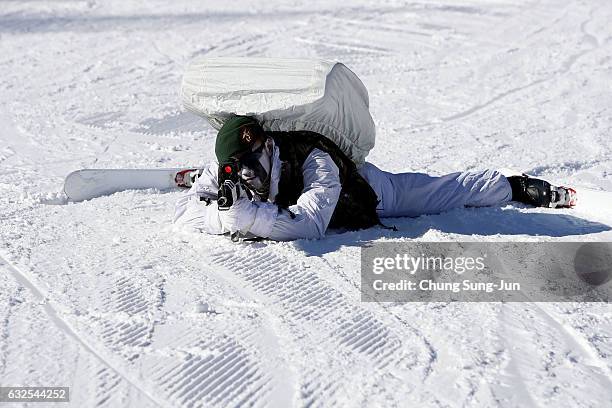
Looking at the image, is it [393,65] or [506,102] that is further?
[393,65]

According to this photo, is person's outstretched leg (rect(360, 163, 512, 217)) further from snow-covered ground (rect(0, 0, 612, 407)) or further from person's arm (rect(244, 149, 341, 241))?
person's arm (rect(244, 149, 341, 241))

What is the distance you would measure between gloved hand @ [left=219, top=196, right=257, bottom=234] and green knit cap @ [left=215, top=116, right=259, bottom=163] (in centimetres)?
22

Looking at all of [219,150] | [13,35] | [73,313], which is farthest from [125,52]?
[73,313]

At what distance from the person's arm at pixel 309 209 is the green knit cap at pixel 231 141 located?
0.26 meters

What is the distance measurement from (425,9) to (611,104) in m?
4.01

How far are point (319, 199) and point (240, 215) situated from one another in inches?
14.9

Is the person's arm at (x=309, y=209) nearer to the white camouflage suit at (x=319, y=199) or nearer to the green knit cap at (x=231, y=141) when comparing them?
the white camouflage suit at (x=319, y=199)

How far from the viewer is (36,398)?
8.16ft

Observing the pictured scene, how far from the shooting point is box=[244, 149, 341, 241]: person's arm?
3.60m

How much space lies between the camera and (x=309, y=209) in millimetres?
3660

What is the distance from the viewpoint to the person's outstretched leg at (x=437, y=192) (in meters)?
4.26

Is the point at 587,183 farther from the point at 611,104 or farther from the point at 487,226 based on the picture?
the point at 611,104

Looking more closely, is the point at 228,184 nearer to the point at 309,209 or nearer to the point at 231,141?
Result: the point at 231,141

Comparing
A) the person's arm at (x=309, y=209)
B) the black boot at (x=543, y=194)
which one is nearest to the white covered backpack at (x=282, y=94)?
the person's arm at (x=309, y=209)
